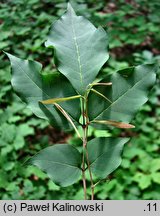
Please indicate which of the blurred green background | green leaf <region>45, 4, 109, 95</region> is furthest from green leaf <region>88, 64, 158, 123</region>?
the blurred green background

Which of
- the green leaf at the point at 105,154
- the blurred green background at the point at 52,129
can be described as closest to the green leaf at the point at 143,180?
the blurred green background at the point at 52,129

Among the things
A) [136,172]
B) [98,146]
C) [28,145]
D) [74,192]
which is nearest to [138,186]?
[136,172]

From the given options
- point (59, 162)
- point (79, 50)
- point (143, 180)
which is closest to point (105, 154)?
point (59, 162)

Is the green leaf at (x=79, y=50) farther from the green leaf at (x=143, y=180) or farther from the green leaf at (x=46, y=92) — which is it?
the green leaf at (x=143, y=180)

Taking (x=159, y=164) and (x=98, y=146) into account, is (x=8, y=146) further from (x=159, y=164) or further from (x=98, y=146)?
(x=98, y=146)

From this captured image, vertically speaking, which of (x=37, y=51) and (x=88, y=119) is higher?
(x=88, y=119)

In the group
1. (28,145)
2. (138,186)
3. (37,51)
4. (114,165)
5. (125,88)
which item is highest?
(125,88)

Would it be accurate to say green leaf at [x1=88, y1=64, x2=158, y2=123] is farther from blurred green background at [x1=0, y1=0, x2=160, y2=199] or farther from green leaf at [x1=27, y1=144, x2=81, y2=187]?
blurred green background at [x1=0, y1=0, x2=160, y2=199]
